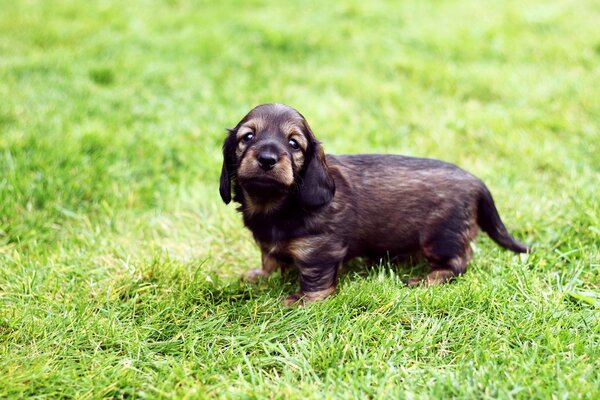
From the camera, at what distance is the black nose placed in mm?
3162

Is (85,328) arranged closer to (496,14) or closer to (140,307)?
(140,307)

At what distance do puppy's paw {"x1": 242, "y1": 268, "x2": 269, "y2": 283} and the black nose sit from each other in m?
0.99

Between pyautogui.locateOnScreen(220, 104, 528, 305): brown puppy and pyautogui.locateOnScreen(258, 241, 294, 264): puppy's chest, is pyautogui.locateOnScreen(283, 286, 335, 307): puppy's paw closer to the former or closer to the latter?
pyautogui.locateOnScreen(220, 104, 528, 305): brown puppy

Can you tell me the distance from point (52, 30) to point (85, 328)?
228 inches

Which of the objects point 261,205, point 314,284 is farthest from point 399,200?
point 261,205

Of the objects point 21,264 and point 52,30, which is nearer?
point 21,264

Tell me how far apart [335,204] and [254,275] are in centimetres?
75

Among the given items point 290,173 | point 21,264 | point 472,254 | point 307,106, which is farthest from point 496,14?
point 21,264

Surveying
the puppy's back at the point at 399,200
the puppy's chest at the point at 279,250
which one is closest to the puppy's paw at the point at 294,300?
the puppy's chest at the point at 279,250

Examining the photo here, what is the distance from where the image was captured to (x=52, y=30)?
7.88 metres

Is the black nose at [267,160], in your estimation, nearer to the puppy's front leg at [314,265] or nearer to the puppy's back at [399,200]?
the puppy's front leg at [314,265]

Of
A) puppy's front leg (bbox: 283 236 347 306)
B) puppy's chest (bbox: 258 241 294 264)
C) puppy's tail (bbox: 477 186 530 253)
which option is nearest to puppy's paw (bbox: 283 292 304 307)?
puppy's front leg (bbox: 283 236 347 306)

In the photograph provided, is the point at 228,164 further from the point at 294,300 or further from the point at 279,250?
the point at 294,300

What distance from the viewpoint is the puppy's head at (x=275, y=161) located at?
126 inches
